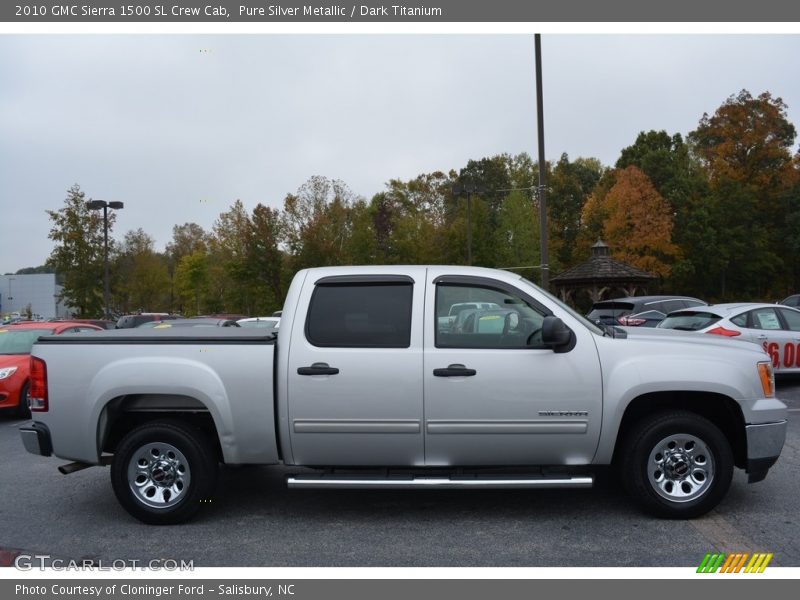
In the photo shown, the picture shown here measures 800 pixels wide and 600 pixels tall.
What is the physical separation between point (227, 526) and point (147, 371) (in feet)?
4.44

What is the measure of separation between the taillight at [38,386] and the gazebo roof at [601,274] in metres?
27.1

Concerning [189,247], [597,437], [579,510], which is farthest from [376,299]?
[189,247]

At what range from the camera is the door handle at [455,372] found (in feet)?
16.5

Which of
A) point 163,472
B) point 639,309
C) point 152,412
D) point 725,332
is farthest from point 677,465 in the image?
point 639,309

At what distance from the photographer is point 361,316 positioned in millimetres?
5277

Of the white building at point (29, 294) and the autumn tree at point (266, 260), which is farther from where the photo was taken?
the white building at point (29, 294)

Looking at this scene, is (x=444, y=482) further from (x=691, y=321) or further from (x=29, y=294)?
(x=29, y=294)

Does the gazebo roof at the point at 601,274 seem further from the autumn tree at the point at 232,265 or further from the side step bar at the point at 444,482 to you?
the side step bar at the point at 444,482

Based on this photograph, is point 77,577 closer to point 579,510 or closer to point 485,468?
point 485,468

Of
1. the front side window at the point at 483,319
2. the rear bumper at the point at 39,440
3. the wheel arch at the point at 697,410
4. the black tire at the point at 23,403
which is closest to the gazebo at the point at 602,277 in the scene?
the black tire at the point at 23,403

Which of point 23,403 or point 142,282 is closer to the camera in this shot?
point 23,403

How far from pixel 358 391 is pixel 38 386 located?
101 inches

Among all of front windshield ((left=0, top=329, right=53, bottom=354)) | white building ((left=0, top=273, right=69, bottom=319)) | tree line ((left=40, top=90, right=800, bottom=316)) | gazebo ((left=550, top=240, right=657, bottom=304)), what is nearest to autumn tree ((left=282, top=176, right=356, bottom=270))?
tree line ((left=40, top=90, right=800, bottom=316))

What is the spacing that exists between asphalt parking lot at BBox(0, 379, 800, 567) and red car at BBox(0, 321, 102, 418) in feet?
15.7
